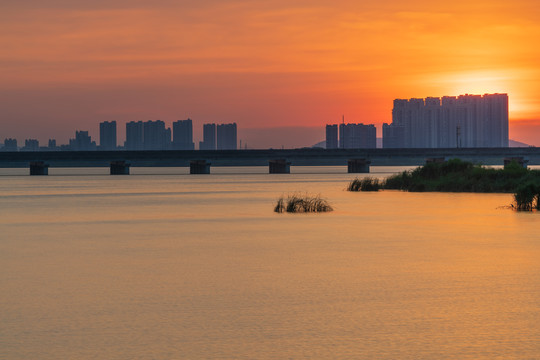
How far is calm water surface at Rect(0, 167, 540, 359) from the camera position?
11.1 metres

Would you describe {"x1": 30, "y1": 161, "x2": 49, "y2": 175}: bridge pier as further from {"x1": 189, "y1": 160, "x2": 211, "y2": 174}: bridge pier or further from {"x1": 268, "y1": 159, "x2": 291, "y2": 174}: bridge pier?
{"x1": 268, "y1": 159, "x2": 291, "y2": 174}: bridge pier

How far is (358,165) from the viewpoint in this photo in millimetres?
172125

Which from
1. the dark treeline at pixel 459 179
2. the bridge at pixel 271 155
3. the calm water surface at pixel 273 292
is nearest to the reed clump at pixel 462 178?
the dark treeline at pixel 459 179

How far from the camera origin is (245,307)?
46.0 ft

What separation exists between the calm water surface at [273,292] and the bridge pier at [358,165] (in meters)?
138

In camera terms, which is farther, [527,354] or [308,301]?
[308,301]

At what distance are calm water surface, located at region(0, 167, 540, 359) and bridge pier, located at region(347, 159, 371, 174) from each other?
453 ft

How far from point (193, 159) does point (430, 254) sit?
145m

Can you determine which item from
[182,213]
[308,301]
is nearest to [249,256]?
[308,301]

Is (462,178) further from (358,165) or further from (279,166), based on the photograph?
(279,166)

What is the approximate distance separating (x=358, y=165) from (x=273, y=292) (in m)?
158

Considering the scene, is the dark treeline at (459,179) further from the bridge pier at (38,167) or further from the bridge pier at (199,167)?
the bridge pier at (38,167)

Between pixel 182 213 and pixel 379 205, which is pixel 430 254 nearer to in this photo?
pixel 182 213

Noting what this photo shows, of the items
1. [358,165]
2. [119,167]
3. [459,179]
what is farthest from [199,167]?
[459,179]
